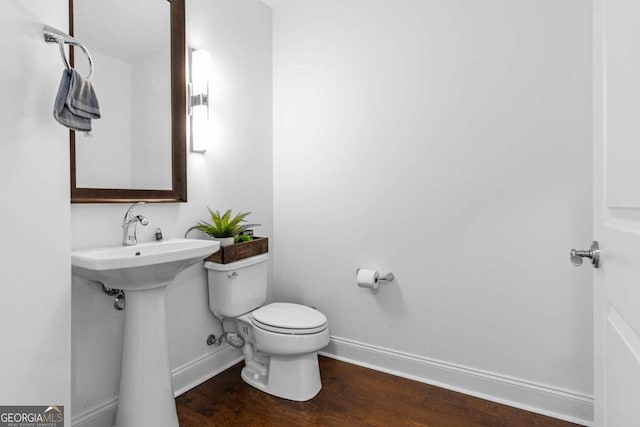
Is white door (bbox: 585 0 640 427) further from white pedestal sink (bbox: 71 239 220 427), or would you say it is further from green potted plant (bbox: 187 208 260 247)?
green potted plant (bbox: 187 208 260 247)

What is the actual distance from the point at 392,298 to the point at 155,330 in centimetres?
132

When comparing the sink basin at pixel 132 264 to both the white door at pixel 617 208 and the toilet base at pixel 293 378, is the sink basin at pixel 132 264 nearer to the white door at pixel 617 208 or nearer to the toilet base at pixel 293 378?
the toilet base at pixel 293 378

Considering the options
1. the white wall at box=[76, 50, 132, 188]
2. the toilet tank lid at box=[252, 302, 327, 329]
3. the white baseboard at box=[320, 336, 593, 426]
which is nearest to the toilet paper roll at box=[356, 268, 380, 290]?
the toilet tank lid at box=[252, 302, 327, 329]

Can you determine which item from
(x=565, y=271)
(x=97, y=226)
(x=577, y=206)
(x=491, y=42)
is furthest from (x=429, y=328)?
(x=97, y=226)

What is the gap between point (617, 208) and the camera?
2.56 ft

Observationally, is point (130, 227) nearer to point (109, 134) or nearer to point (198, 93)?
point (109, 134)

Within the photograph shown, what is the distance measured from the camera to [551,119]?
167 cm

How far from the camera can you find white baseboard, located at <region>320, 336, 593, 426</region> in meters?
1.66

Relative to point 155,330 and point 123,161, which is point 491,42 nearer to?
point 123,161

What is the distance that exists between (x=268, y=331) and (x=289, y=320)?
12cm

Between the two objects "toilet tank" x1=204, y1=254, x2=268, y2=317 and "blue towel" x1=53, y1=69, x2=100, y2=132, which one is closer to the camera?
"blue towel" x1=53, y1=69, x2=100, y2=132

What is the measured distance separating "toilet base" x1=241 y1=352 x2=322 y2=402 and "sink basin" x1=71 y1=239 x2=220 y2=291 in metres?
0.77

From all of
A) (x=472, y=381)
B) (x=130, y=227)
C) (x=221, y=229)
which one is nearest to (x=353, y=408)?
(x=472, y=381)

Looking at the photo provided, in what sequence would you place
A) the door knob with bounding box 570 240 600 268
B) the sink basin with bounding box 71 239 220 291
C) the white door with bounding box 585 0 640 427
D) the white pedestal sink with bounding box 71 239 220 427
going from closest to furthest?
the white door with bounding box 585 0 640 427 → the door knob with bounding box 570 240 600 268 → the sink basin with bounding box 71 239 220 291 → the white pedestal sink with bounding box 71 239 220 427
